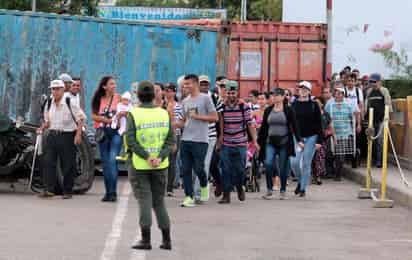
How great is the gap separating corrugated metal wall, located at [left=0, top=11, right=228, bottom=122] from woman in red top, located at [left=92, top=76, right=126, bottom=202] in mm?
3309

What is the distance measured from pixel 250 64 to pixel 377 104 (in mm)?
4060

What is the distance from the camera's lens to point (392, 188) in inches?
629

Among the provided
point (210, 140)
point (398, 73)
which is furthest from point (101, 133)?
point (398, 73)

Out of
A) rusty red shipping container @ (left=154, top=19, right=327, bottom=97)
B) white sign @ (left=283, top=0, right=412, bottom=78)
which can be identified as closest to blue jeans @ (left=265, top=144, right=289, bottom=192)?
rusty red shipping container @ (left=154, top=19, right=327, bottom=97)

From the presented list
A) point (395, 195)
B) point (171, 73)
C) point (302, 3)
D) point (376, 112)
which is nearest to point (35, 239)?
point (395, 195)

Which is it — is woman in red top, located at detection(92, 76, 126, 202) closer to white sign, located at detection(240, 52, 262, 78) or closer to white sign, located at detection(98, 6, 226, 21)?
white sign, located at detection(240, 52, 262, 78)

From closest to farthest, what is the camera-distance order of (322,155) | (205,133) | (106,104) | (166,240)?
1. (166,240)
2. (205,133)
3. (106,104)
4. (322,155)

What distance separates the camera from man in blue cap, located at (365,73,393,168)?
19734 mm

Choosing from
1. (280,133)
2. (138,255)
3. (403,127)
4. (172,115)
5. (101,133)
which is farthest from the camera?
(403,127)

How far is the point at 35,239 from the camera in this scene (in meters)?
10.9

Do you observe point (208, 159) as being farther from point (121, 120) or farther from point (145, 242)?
point (145, 242)

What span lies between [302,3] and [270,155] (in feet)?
87.1

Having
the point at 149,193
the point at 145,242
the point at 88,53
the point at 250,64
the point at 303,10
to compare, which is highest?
the point at 303,10

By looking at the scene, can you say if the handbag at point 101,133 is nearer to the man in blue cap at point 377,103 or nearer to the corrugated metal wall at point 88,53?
the corrugated metal wall at point 88,53
